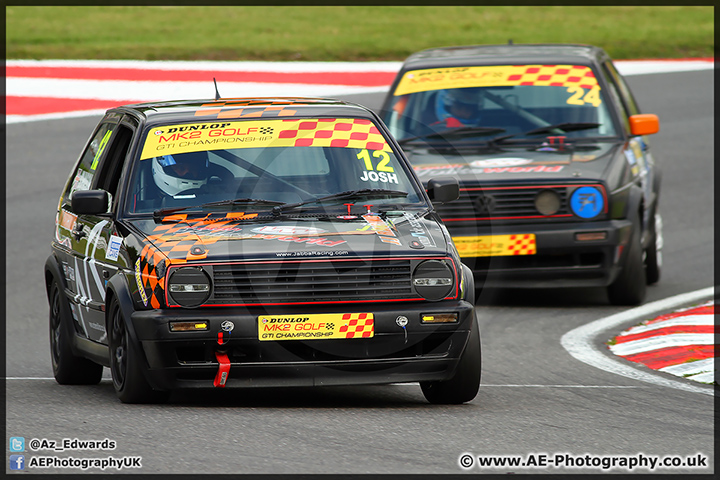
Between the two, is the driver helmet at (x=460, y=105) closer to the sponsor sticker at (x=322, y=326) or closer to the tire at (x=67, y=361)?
the tire at (x=67, y=361)

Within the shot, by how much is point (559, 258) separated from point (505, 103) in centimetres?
166

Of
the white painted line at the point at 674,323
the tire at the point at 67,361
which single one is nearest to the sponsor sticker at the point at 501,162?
the white painted line at the point at 674,323

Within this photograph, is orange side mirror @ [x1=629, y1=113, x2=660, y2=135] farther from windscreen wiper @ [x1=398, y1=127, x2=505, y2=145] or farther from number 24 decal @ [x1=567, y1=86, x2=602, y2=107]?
windscreen wiper @ [x1=398, y1=127, x2=505, y2=145]

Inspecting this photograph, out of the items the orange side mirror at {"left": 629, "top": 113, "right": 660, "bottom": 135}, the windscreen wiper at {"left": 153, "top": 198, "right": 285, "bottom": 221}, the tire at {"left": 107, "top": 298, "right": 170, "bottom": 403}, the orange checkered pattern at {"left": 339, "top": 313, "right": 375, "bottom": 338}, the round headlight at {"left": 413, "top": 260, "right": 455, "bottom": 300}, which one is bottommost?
the tire at {"left": 107, "top": 298, "right": 170, "bottom": 403}

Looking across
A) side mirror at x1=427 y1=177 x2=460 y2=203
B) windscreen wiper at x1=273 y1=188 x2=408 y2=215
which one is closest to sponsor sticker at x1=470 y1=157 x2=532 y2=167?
side mirror at x1=427 y1=177 x2=460 y2=203

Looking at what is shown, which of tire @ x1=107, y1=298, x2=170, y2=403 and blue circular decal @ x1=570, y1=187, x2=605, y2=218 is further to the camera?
blue circular decal @ x1=570, y1=187, x2=605, y2=218

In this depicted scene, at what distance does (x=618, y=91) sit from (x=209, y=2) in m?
23.7

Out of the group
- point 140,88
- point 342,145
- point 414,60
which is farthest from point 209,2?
point 342,145

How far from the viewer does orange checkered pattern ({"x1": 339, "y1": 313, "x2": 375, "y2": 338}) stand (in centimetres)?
621

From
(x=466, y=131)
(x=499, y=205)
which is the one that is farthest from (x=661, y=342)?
(x=466, y=131)

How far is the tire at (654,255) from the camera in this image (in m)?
11.6

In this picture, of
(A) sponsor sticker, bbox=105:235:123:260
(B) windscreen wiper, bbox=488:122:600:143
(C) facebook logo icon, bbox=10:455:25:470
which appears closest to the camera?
(C) facebook logo icon, bbox=10:455:25:470

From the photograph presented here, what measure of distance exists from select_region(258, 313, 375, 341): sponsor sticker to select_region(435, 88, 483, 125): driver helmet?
5.26 meters

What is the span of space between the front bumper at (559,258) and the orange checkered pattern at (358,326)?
4.21 meters
